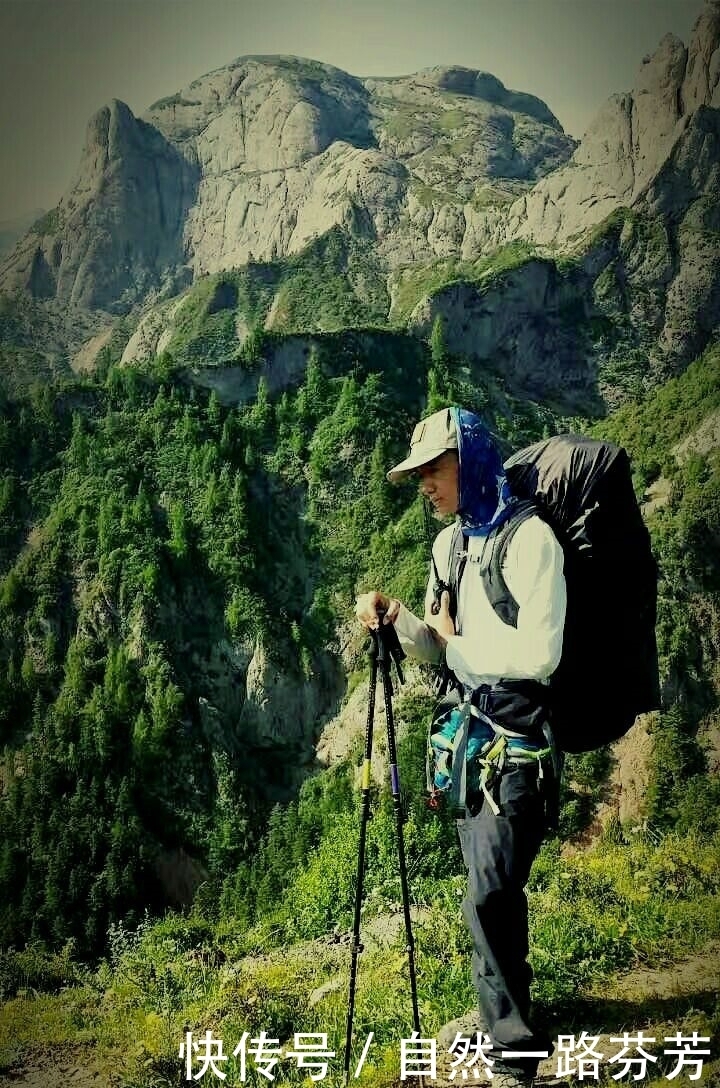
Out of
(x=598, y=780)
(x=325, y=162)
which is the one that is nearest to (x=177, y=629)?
(x=598, y=780)

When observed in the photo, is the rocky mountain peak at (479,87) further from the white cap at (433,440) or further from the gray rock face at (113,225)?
the white cap at (433,440)

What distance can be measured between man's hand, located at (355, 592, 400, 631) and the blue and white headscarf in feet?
1.77

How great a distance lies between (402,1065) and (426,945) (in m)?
1.64

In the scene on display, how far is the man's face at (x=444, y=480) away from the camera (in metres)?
3.29

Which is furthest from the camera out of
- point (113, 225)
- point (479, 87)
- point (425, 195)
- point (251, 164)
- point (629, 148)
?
point (479, 87)

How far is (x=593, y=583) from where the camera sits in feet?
10.5

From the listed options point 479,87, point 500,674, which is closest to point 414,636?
point 500,674

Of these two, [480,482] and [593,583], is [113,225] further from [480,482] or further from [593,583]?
[593,583]

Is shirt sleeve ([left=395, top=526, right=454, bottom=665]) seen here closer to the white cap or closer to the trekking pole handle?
the trekking pole handle

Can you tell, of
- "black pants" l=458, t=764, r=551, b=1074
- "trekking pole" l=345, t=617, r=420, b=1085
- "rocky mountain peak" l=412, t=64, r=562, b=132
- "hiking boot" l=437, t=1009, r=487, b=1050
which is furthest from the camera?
"rocky mountain peak" l=412, t=64, r=562, b=132

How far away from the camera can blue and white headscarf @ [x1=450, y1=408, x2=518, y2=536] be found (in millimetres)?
3229

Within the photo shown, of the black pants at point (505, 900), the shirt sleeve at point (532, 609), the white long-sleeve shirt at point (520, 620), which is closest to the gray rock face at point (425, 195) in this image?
the white long-sleeve shirt at point (520, 620)

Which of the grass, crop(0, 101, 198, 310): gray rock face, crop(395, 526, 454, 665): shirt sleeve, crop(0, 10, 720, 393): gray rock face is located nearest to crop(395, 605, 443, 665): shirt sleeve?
crop(395, 526, 454, 665): shirt sleeve

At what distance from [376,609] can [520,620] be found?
73 cm
